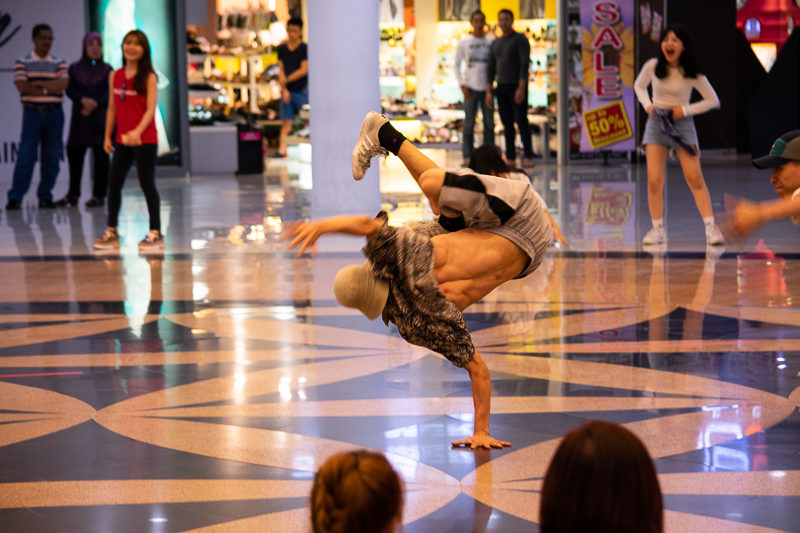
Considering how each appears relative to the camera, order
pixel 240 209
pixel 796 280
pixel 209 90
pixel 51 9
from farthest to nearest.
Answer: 1. pixel 209 90
2. pixel 51 9
3. pixel 240 209
4. pixel 796 280

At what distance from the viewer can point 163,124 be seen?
13.7m

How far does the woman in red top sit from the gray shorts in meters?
3.50

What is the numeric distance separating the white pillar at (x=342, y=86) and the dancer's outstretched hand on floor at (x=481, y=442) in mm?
5357

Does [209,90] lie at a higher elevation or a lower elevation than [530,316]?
higher

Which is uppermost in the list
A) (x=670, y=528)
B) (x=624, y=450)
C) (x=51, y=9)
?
(x=51, y=9)

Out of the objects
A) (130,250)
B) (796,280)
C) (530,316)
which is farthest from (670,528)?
(130,250)

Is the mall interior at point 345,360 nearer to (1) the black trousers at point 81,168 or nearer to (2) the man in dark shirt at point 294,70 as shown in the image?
(1) the black trousers at point 81,168

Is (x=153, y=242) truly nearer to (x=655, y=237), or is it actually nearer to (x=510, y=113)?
(x=655, y=237)

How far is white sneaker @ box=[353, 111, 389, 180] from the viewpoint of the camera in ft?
12.9

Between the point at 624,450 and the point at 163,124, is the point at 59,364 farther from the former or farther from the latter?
the point at 163,124

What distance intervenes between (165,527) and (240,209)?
24.8ft

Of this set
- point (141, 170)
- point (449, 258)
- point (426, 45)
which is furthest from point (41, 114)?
point (426, 45)

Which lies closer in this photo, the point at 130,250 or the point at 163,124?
the point at 130,250

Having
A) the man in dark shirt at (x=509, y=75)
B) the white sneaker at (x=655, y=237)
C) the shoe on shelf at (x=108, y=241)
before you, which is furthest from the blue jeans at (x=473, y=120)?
the shoe on shelf at (x=108, y=241)
